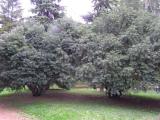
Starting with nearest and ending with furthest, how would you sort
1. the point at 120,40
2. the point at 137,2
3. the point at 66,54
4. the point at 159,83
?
the point at 159,83 < the point at 120,40 < the point at 66,54 < the point at 137,2

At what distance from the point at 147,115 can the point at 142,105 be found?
11.1 ft

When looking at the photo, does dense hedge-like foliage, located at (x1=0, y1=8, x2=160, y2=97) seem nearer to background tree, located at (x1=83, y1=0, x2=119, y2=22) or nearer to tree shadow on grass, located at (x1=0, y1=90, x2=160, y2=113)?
tree shadow on grass, located at (x1=0, y1=90, x2=160, y2=113)

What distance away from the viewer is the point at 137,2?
32.2 meters

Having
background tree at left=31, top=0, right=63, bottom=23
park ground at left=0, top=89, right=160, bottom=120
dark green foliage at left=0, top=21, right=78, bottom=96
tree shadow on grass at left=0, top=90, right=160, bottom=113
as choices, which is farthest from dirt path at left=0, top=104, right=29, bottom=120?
background tree at left=31, top=0, right=63, bottom=23

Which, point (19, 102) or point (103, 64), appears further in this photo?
point (19, 102)

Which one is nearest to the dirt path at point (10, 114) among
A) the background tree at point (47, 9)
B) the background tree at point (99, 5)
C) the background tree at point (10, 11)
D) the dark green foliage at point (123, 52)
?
the dark green foliage at point (123, 52)

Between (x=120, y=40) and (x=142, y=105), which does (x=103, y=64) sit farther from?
(x=142, y=105)

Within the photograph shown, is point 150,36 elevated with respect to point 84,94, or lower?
elevated

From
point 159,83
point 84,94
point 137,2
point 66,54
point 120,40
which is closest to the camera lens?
point 159,83

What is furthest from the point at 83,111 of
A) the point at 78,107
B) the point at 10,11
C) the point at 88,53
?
the point at 10,11

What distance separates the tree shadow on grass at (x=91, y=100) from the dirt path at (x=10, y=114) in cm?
141

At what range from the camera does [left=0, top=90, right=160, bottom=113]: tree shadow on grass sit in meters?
19.4

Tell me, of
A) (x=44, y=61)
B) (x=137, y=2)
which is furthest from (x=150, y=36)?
(x=137, y=2)

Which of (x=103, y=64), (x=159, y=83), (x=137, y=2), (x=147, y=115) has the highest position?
(x=137, y=2)
